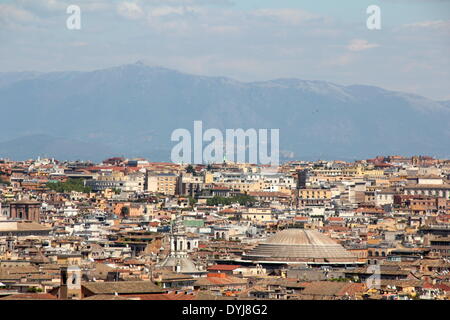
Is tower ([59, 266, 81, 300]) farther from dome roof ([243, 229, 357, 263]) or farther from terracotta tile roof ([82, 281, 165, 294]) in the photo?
dome roof ([243, 229, 357, 263])

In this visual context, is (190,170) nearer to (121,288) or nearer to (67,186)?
(67,186)

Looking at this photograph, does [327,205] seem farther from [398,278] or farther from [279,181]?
[398,278]

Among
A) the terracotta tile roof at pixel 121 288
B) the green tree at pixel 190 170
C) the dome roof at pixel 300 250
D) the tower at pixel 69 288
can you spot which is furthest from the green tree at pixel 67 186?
the terracotta tile roof at pixel 121 288

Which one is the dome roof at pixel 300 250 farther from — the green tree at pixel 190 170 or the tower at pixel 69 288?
the green tree at pixel 190 170

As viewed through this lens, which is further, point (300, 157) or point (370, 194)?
point (300, 157)

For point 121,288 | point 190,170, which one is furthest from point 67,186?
point 121,288

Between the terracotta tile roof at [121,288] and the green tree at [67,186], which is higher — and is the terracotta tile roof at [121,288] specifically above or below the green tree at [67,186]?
below

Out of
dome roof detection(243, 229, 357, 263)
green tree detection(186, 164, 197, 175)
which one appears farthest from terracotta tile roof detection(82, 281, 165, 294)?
green tree detection(186, 164, 197, 175)
